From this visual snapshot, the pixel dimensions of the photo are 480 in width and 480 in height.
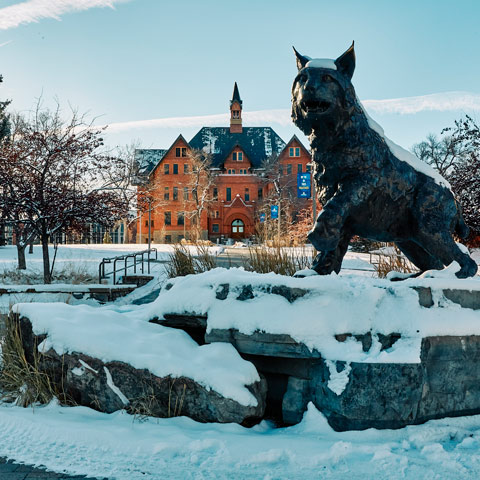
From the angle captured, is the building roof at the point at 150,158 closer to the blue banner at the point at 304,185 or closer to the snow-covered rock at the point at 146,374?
the blue banner at the point at 304,185

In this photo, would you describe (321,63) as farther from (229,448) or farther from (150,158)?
(150,158)

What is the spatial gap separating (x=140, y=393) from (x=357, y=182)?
87.8 inches

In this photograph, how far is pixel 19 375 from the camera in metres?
3.37

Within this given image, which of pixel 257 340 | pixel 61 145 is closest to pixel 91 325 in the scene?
pixel 257 340

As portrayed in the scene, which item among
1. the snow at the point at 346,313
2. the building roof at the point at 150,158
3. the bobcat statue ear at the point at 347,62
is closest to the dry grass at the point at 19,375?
the snow at the point at 346,313

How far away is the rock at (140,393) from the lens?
2838 mm

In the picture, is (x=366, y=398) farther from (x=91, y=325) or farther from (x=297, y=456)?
(x=91, y=325)

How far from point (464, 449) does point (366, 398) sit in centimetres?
61

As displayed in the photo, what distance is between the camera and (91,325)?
3.36 metres

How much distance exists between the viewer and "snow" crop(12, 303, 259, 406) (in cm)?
287

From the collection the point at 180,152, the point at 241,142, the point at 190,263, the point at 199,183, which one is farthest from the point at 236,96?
the point at 190,263

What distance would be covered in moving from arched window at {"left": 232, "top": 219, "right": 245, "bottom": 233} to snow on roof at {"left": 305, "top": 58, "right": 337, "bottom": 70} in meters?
42.4

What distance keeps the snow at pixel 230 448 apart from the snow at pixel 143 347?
1.00 feet

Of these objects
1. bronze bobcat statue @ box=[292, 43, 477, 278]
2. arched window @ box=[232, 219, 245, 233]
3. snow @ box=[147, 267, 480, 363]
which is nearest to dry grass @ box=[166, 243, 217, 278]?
Answer: bronze bobcat statue @ box=[292, 43, 477, 278]
